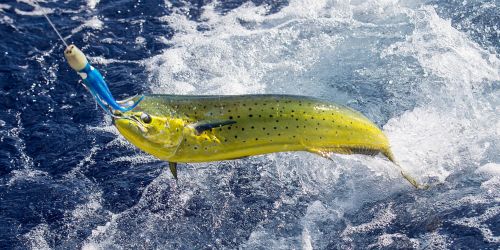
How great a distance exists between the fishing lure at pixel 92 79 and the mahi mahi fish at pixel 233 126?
7cm

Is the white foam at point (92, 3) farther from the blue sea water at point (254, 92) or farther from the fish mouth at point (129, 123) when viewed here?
the fish mouth at point (129, 123)

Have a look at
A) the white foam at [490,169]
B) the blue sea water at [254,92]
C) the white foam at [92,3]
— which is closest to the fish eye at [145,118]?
the blue sea water at [254,92]

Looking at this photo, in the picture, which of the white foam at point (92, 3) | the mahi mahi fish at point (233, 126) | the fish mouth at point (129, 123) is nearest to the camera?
the fish mouth at point (129, 123)

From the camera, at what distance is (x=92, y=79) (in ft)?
11.0

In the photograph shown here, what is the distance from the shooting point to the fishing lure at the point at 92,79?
3.09 meters

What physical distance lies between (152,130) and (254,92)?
107 inches

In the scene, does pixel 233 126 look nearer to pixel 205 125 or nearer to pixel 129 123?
pixel 205 125

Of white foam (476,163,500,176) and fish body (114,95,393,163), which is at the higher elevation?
fish body (114,95,393,163)

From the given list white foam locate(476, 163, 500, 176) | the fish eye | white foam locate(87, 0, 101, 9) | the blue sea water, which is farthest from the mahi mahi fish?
white foam locate(87, 0, 101, 9)

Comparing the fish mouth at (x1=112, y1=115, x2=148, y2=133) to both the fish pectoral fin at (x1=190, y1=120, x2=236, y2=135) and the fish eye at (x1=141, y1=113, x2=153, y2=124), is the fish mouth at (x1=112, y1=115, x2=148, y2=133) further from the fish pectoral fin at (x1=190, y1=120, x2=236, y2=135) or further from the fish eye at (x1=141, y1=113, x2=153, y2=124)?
the fish pectoral fin at (x1=190, y1=120, x2=236, y2=135)

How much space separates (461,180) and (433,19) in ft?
9.95

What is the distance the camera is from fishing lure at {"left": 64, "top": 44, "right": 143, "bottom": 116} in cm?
309

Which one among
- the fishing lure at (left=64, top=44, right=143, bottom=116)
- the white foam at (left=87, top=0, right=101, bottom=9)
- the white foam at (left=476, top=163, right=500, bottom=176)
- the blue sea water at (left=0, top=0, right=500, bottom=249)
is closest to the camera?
the fishing lure at (left=64, top=44, right=143, bottom=116)

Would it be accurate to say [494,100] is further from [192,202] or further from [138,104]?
[138,104]
